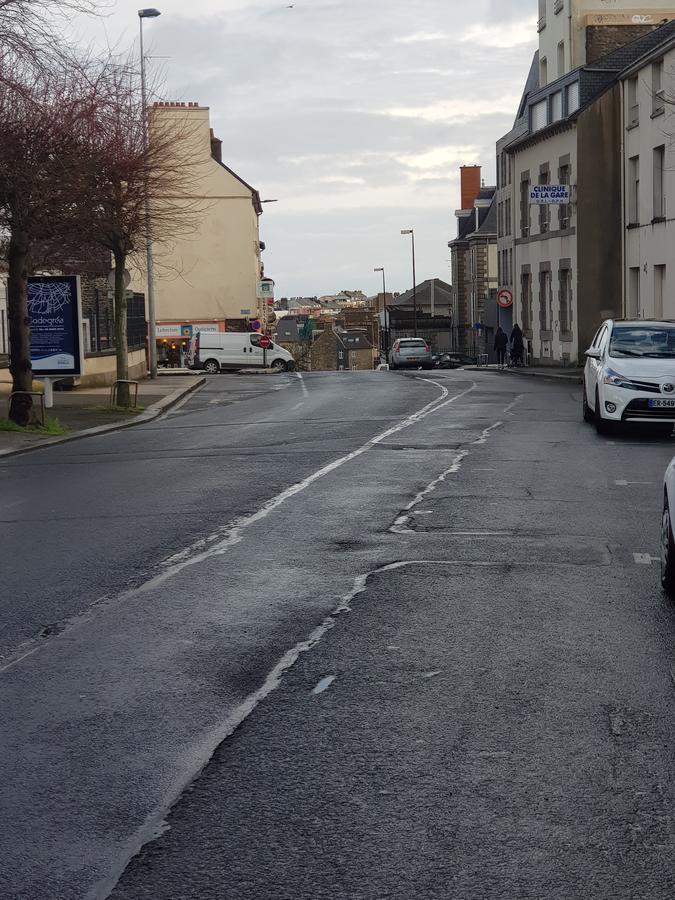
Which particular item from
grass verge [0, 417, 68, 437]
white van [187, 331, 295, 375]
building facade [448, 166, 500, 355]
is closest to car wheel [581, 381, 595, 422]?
grass verge [0, 417, 68, 437]

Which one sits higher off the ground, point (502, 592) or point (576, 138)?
point (576, 138)

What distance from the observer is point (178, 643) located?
696cm

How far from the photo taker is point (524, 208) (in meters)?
55.2

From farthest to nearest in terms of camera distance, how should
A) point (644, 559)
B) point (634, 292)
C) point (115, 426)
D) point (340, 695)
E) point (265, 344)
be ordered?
point (265, 344) < point (634, 292) < point (115, 426) < point (644, 559) < point (340, 695)

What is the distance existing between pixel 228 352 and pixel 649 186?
24.0m

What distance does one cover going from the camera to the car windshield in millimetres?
20094

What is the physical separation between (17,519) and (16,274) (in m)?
11.6

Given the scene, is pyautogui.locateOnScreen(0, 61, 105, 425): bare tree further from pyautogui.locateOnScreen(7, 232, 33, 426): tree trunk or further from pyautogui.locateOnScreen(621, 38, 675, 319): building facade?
pyautogui.locateOnScreen(621, 38, 675, 319): building facade

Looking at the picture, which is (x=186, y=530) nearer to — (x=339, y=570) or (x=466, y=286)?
(x=339, y=570)

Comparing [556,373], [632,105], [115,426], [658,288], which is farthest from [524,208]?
[115,426]

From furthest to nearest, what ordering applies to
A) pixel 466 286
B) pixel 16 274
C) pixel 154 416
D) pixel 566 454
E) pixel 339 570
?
pixel 466 286 < pixel 154 416 < pixel 16 274 < pixel 566 454 < pixel 339 570

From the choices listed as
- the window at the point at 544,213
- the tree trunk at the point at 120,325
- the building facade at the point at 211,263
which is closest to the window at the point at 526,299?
the window at the point at 544,213

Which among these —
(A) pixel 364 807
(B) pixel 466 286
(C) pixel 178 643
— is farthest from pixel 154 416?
(B) pixel 466 286

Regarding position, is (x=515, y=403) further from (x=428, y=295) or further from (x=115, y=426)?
(x=428, y=295)
